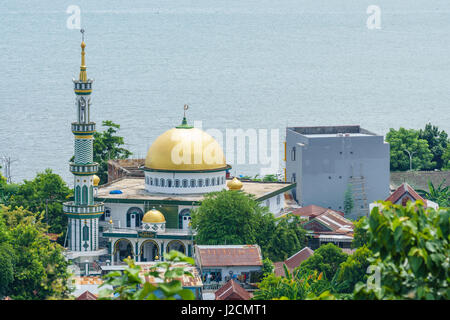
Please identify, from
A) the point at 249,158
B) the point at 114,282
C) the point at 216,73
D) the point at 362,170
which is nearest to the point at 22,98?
the point at 216,73

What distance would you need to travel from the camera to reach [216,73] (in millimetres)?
190125

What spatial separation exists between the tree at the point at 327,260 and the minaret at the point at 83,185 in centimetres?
1179

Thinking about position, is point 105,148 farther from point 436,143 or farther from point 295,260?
point 436,143

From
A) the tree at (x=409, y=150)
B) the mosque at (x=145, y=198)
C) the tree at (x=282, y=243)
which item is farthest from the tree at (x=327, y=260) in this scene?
the tree at (x=409, y=150)

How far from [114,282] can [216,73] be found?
173 metres

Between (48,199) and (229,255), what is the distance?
1460cm

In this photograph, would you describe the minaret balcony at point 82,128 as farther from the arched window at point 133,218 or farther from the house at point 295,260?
the house at point 295,260

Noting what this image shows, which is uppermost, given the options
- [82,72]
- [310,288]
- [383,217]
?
[82,72]

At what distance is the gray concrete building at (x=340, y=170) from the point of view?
69.1 meters

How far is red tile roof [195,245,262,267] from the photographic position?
50125 mm

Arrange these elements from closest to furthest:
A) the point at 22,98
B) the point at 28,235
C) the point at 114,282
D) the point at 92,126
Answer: the point at 114,282 < the point at 28,235 < the point at 92,126 < the point at 22,98
